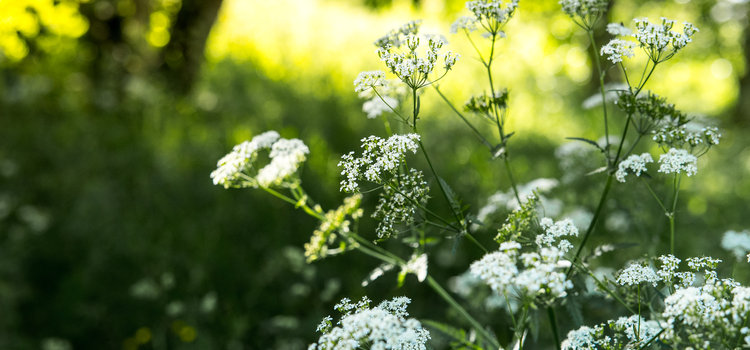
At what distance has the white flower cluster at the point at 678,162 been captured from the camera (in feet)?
5.30

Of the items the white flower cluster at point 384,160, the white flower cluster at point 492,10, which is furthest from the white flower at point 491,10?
the white flower cluster at point 384,160

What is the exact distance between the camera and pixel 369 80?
173cm

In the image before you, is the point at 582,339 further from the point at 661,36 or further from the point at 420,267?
the point at 661,36

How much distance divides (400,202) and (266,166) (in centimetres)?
46

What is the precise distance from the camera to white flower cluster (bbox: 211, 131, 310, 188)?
1719 mm

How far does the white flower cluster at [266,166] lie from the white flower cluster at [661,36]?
1.12 metres

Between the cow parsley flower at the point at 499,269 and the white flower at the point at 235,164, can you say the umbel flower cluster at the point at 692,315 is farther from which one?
the white flower at the point at 235,164

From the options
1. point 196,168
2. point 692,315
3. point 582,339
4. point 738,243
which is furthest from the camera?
point 196,168

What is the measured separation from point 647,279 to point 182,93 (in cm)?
626

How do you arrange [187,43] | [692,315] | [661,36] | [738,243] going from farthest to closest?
[187,43] < [738,243] < [661,36] < [692,315]

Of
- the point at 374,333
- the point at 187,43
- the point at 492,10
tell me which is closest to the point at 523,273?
the point at 374,333

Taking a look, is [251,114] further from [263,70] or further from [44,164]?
[44,164]

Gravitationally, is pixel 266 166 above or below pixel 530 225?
above

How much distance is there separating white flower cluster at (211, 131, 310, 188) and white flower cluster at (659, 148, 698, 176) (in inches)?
44.8
